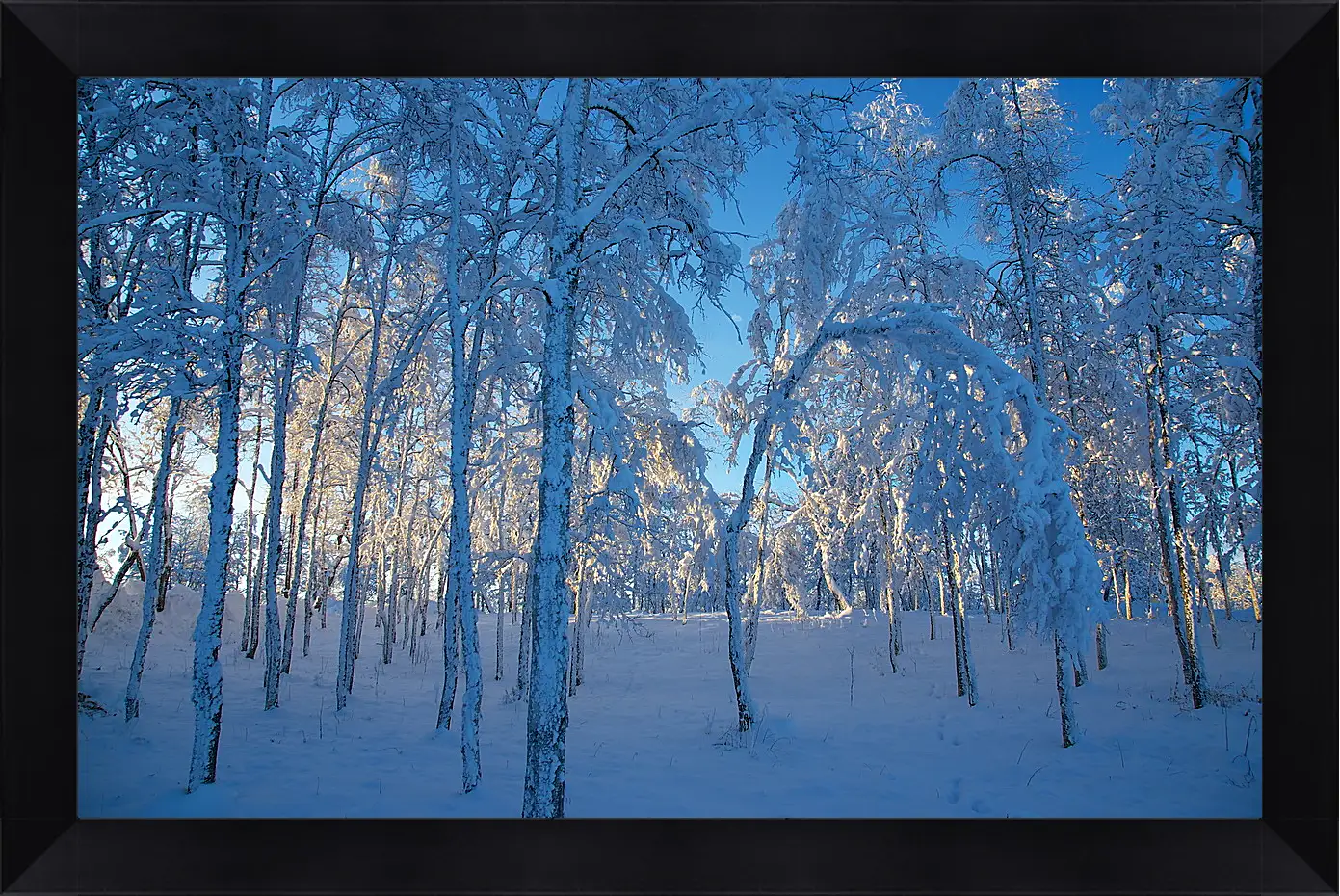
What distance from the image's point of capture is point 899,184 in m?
9.11

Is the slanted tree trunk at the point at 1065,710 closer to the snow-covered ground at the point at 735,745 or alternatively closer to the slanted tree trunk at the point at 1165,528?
the snow-covered ground at the point at 735,745

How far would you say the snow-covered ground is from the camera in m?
5.55

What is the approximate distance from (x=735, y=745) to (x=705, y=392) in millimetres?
7314

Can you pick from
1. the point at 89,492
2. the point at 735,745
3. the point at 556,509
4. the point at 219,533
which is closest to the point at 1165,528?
the point at 735,745

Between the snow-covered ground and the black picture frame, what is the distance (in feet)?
5.29

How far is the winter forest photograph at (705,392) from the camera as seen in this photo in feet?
15.9

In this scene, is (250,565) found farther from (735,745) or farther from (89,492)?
(735,745)

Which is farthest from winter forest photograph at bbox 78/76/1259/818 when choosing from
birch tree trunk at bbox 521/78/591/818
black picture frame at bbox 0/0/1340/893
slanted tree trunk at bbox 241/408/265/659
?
slanted tree trunk at bbox 241/408/265/659

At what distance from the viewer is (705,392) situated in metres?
12.8

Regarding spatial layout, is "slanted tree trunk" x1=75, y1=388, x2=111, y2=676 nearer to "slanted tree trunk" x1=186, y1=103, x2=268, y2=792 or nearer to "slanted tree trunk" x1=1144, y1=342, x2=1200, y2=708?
"slanted tree trunk" x1=186, y1=103, x2=268, y2=792

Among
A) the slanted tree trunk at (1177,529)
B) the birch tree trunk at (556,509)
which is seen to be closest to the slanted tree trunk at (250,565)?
the birch tree trunk at (556,509)
